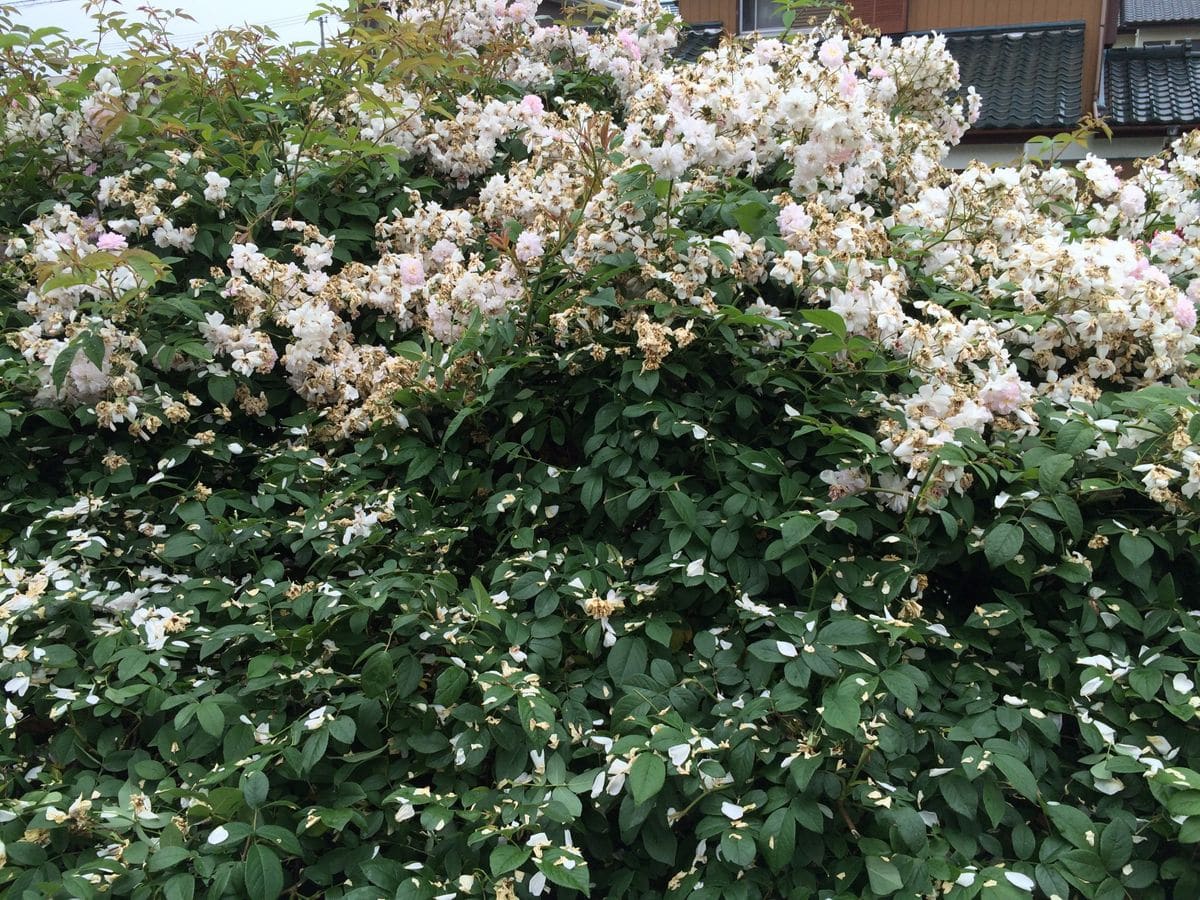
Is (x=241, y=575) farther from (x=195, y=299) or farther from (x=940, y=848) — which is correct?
(x=940, y=848)

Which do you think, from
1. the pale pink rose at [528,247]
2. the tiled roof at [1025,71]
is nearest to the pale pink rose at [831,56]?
the pale pink rose at [528,247]

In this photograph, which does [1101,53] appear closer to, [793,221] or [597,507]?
[793,221]

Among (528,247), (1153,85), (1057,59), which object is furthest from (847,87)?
(1057,59)

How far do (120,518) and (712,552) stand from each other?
4.58ft

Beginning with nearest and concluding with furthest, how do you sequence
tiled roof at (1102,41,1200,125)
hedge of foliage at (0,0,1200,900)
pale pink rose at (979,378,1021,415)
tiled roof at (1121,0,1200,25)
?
hedge of foliage at (0,0,1200,900) → pale pink rose at (979,378,1021,415) → tiled roof at (1102,41,1200,125) → tiled roof at (1121,0,1200,25)

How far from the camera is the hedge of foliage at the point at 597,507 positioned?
59.6 inches

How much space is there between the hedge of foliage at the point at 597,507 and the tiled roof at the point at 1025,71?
721 centimetres

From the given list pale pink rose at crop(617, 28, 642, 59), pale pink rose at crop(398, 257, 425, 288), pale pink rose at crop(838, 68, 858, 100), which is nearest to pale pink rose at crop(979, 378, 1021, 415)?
pale pink rose at crop(838, 68, 858, 100)

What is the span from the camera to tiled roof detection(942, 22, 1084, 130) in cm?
915

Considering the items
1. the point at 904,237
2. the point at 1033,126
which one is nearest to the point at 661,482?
the point at 904,237

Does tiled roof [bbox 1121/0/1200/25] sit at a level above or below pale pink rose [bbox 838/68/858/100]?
above

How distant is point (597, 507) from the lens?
80.7 inches

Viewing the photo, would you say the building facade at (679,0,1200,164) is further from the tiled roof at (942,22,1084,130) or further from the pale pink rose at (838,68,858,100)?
the pale pink rose at (838,68,858,100)

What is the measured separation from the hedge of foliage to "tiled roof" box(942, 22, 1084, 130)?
7213 millimetres
